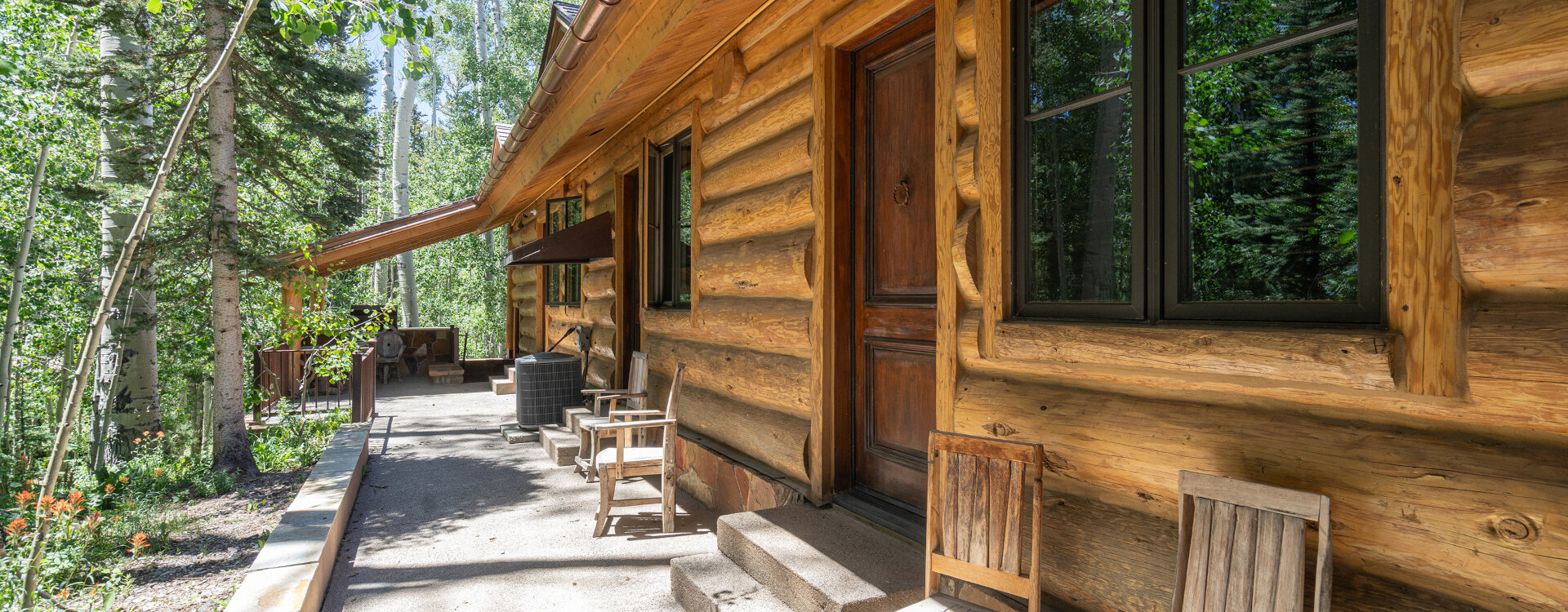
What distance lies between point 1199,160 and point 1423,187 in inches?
22.1

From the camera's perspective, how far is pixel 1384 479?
165 centimetres

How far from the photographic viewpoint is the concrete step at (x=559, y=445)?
22.1 feet

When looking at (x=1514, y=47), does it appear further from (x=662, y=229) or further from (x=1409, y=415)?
(x=662, y=229)

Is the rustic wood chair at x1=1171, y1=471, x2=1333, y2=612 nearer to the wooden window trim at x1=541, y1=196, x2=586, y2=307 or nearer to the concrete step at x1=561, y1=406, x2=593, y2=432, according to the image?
the concrete step at x1=561, y1=406, x2=593, y2=432

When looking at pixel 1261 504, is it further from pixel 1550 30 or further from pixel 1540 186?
pixel 1550 30

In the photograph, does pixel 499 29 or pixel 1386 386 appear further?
pixel 499 29

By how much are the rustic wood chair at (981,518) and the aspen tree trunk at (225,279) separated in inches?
239

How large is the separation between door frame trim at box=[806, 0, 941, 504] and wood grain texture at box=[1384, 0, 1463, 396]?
242cm

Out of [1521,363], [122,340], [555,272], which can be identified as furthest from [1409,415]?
[555,272]

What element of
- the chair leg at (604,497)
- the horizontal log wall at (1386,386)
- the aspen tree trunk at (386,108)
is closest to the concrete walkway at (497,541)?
the chair leg at (604,497)

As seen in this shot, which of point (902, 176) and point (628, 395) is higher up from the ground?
point (902, 176)

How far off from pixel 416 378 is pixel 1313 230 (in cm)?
1594

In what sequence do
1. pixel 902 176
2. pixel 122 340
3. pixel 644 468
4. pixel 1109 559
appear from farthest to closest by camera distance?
pixel 122 340 < pixel 644 468 < pixel 902 176 < pixel 1109 559

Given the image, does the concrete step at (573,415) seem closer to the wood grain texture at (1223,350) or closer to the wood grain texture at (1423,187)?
the wood grain texture at (1223,350)
